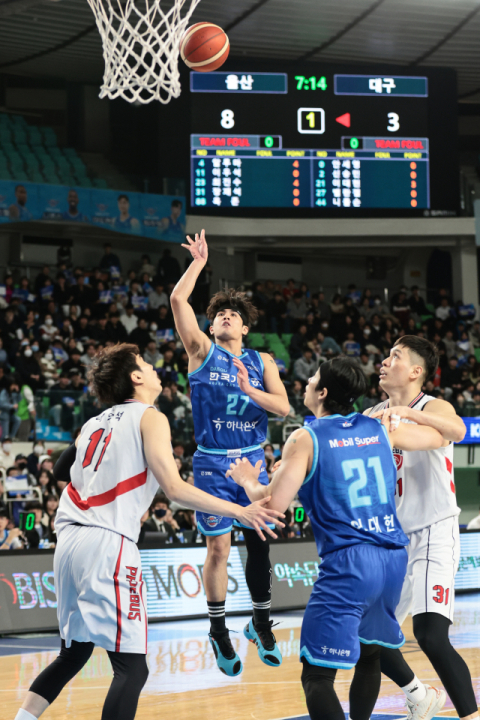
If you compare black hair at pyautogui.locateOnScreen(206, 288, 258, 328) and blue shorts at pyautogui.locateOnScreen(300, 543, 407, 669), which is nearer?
blue shorts at pyautogui.locateOnScreen(300, 543, 407, 669)

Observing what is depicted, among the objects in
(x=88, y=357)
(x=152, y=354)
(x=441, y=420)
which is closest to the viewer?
(x=441, y=420)

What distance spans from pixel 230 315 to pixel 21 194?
48.9ft

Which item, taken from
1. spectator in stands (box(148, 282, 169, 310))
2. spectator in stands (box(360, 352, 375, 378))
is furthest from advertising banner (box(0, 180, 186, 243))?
spectator in stands (box(360, 352, 375, 378))

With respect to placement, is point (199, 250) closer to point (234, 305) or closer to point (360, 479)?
point (234, 305)

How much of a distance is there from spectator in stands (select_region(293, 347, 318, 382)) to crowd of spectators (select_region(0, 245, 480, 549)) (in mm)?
26

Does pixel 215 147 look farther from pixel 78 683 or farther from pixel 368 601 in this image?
pixel 368 601

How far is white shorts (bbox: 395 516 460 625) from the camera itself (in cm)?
492

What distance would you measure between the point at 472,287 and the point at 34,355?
43.0 ft

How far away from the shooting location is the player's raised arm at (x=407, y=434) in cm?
443

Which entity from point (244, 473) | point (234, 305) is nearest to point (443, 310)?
point (234, 305)

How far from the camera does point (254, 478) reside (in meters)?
4.39

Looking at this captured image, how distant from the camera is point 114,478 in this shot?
4176 millimetres

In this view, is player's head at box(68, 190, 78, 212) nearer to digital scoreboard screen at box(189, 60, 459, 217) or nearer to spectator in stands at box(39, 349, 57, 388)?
digital scoreboard screen at box(189, 60, 459, 217)

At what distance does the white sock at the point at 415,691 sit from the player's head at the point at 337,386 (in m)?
1.79
